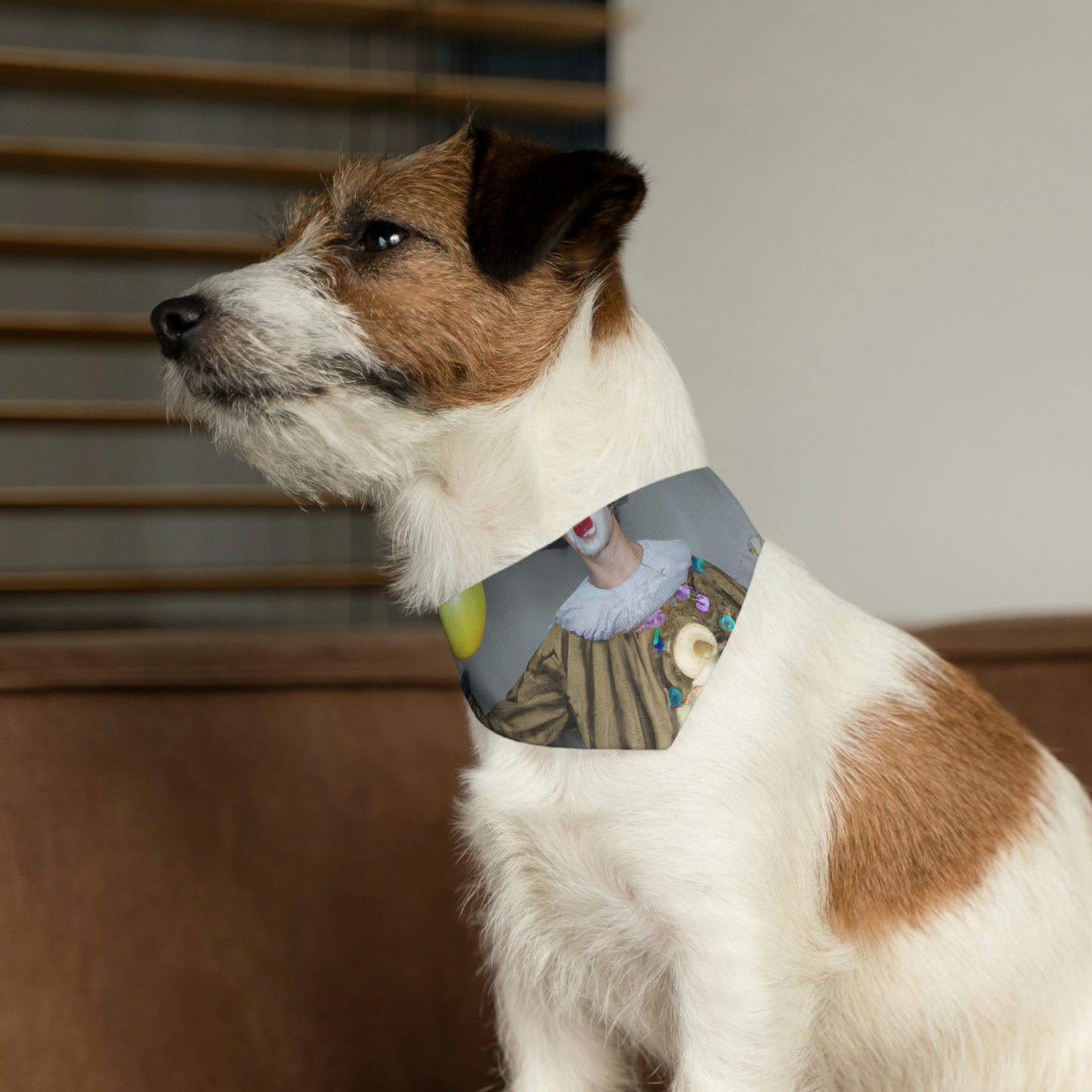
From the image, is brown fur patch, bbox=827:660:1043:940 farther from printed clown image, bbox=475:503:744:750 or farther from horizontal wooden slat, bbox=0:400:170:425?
horizontal wooden slat, bbox=0:400:170:425

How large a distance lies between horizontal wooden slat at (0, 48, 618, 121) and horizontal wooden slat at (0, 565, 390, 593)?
57.9 inches

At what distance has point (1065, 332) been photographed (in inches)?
70.1

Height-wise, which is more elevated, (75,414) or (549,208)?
(549,208)

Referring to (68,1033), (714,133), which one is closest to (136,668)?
(68,1033)

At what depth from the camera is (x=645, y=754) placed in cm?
91

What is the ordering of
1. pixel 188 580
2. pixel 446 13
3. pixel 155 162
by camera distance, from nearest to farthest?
1. pixel 446 13
2. pixel 155 162
3. pixel 188 580

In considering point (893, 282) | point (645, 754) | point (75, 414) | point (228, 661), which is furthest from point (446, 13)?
point (645, 754)

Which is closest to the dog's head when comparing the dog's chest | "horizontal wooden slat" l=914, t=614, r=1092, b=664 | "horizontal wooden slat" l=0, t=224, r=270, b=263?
the dog's chest

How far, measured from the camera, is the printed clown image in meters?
0.91

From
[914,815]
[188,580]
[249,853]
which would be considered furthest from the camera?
[188,580]

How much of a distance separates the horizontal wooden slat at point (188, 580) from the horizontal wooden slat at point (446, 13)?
1666mm

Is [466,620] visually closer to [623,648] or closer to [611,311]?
[623,648]

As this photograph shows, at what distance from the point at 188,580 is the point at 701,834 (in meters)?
2.99

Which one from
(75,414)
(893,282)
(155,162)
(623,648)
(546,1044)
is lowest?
(546,1044)
